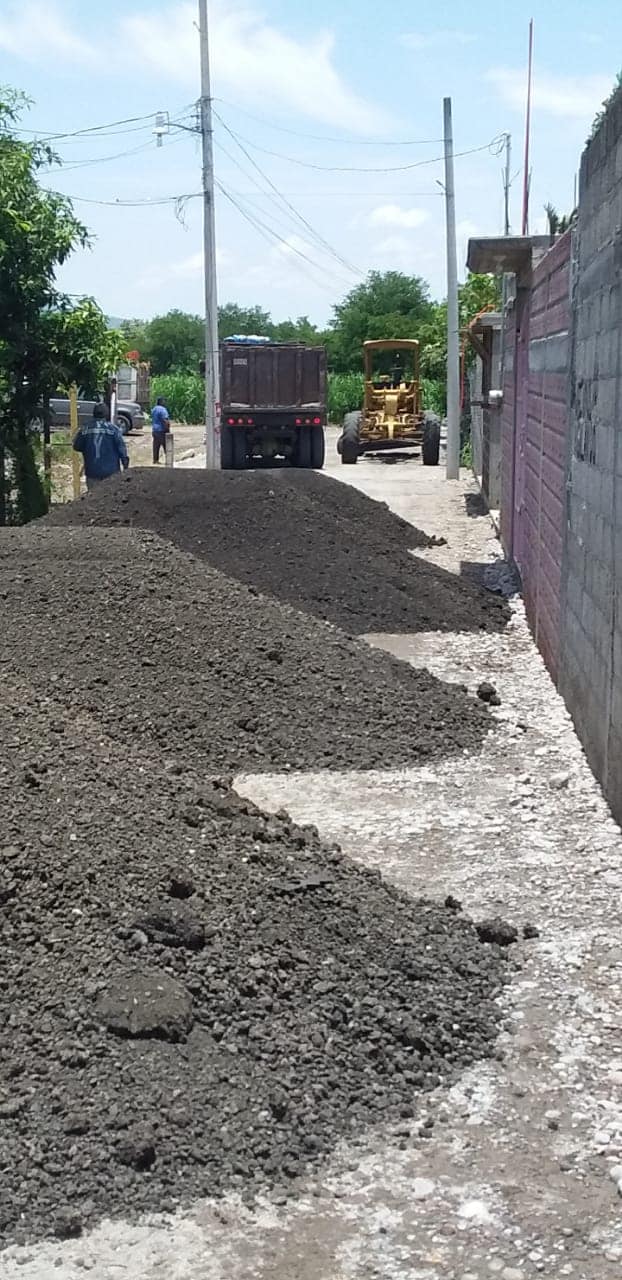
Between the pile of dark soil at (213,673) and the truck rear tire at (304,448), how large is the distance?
1823cm

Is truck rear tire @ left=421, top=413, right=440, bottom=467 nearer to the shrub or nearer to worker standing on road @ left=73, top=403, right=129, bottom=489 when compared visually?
worker standing on road @ left=73, top=403, right=129, bottom=489

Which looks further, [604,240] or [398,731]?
[398,731]

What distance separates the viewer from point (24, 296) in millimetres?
16344

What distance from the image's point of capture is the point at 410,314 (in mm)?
68062

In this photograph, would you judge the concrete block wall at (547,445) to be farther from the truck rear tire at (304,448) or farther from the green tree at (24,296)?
the truck rear tire at (304,448)

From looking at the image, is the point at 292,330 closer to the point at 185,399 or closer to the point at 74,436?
the point at 185,399

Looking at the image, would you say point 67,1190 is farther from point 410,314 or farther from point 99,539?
point 410,314

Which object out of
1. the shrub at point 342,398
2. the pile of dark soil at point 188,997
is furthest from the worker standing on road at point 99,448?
the shrub at point 342,398

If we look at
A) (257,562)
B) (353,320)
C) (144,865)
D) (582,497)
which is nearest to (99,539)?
Result: (257,562)

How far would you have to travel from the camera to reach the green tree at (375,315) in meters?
64.2

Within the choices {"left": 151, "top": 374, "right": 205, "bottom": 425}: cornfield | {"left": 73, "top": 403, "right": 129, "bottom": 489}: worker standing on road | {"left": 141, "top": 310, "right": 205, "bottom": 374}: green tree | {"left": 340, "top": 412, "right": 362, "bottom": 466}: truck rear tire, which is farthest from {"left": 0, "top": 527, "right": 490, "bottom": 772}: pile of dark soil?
{"left": 141, "top": 310, "right": 205, "bottom": 374}: green tree

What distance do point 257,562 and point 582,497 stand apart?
541 cm

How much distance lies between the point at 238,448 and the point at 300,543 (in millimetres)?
15416

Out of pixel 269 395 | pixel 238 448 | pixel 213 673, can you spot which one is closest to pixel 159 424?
pixel 238 448
